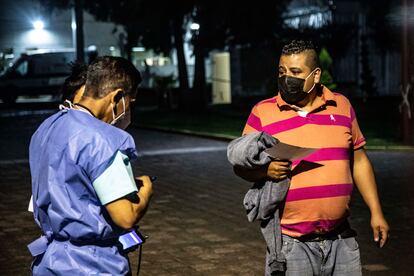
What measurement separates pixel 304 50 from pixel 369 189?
2.67ft

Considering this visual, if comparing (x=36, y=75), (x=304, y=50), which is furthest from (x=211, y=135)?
(x=36, y=75)

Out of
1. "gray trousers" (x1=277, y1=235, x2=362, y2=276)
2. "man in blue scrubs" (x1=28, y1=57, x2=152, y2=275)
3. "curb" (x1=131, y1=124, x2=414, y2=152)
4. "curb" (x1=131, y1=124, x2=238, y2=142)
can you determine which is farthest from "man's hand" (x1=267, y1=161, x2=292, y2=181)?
"curb" (x1=131, y1=124, x2=238, y2=142)

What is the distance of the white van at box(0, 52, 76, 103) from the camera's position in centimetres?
3512

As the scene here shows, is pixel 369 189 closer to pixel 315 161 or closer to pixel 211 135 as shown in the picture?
pixel 315 161

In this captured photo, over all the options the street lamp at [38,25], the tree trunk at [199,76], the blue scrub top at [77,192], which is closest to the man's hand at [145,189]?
the blue scrub top at [77,192]

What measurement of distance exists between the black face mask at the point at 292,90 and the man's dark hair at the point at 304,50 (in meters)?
0.12

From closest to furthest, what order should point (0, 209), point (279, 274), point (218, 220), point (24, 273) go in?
point (279, 274), point (24, 273), point (218, 220), point (0, 209)

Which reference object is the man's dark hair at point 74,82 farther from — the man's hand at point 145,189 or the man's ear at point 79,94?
the man's hand at point 145,189

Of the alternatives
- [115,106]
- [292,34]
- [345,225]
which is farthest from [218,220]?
[292,34]

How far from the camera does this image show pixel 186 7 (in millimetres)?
27609

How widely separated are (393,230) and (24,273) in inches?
152

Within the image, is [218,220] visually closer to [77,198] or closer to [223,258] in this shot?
[223,258]

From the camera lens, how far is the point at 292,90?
14.1ft

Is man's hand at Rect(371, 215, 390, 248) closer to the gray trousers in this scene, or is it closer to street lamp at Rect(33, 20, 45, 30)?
the gray trousers
